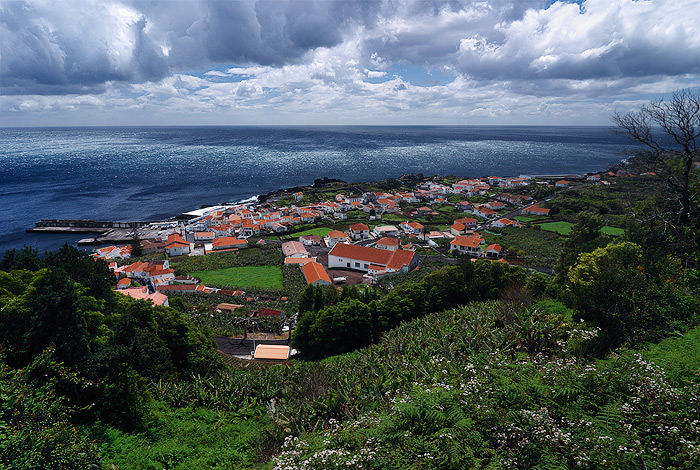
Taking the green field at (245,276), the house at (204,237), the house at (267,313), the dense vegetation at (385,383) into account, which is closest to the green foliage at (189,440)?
the dense vegetation at (385,383)

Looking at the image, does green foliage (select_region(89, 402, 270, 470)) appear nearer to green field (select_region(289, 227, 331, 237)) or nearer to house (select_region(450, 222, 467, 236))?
green field (select_region(289, 227, 331, 237))

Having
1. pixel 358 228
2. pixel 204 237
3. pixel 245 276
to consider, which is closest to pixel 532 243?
pixel 358 228

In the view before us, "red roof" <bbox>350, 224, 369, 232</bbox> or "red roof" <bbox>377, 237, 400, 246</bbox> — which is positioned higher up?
"red roof" <bbox>350, 224, 369, 232</bbox>

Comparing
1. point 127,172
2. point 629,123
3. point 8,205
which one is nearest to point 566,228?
point 629,123

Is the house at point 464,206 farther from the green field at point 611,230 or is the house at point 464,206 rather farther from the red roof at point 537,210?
the green field at point 611,230

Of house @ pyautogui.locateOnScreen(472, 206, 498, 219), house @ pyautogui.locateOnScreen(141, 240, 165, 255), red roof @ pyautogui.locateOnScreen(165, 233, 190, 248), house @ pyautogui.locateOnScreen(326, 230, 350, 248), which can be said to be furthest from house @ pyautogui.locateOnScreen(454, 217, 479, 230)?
house @ pyautogui.locateOnScreen(141, 240, 165, 255)

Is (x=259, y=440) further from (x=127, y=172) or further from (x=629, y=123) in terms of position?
(x=127, y=172)

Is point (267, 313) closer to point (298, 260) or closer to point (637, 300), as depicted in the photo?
point (298, 260)
